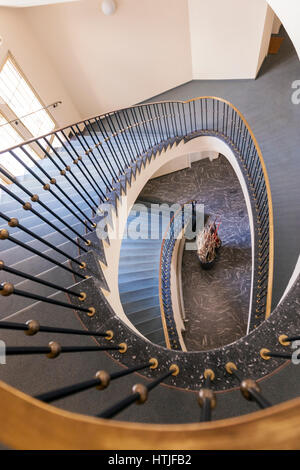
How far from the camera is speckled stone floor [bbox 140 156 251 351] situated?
18.3 feet

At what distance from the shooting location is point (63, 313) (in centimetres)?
209

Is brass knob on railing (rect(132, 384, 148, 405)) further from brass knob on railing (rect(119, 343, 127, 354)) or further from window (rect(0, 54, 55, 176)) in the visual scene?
window (rect(0, 54, 55, 176))

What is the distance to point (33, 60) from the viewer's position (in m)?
5.70

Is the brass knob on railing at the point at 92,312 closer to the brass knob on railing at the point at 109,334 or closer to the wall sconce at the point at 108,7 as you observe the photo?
the brass knob on railing at the point at 109,334

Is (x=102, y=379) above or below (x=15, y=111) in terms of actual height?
below

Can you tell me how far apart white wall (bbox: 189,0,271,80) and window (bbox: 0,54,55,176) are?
4232 millimetres

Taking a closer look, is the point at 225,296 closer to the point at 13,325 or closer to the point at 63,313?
the point at 63,313

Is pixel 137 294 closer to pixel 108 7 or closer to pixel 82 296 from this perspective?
pixel 82 296

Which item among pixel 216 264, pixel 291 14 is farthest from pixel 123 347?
pixel 216 264

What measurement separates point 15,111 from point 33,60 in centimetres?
162

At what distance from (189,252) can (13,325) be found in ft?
22.0

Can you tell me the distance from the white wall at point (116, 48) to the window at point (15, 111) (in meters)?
1.47

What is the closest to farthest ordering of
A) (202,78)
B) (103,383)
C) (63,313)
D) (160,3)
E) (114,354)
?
(103,383), (114,354), (63,313), (160,3), (202,78)
